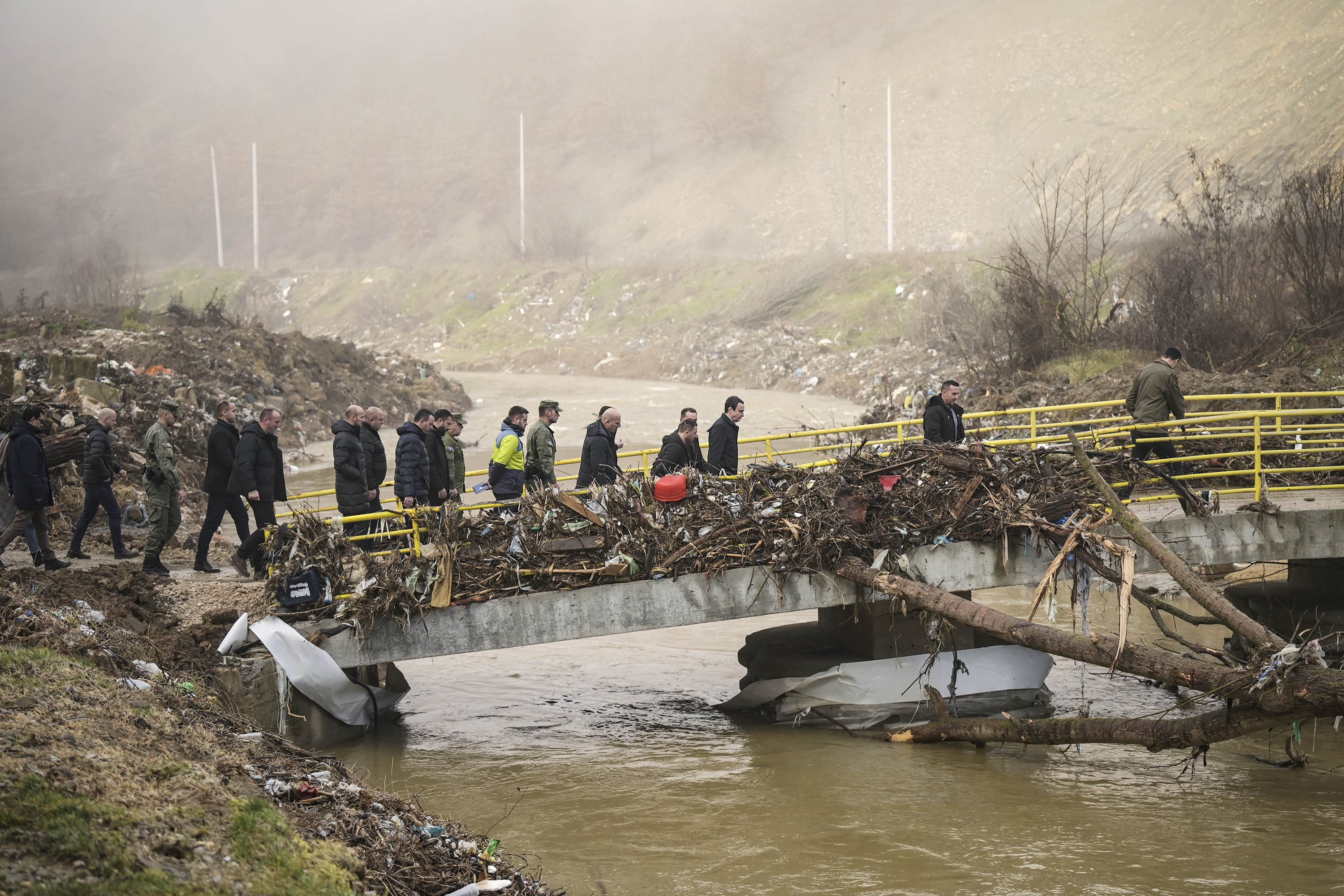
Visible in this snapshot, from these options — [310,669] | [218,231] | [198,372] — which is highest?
[218,231]

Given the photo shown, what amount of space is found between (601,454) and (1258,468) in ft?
20.4

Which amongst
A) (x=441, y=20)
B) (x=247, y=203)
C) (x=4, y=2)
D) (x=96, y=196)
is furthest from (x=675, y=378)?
(x=4, y=2)

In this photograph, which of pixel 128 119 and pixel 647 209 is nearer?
pixel 647 209

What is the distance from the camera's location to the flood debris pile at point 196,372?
20812 millimetres

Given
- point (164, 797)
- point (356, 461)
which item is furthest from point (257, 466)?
point (164, 797)

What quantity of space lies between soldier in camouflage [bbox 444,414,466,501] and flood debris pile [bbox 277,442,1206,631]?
46.3 inches

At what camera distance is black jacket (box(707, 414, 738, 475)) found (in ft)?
35.6

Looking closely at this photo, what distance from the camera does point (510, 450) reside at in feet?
33.9

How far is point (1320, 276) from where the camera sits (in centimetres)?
2114

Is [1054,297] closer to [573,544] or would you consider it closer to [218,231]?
[573,544]

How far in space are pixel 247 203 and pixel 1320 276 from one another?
309 ft

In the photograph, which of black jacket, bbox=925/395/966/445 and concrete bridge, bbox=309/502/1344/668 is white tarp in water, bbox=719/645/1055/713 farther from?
black jacket, bbox=925/395/966/445

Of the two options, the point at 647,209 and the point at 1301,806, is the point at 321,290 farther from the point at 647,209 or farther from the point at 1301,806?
the point at 1301,806

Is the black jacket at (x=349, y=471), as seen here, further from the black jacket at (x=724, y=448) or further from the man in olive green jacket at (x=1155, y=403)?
the man in olive green jacket at (x=1155, y=403)
